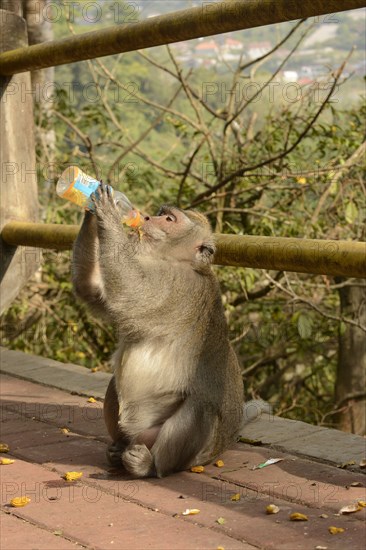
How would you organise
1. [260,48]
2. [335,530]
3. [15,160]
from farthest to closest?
[260,48]
[15,160]
[335,530]

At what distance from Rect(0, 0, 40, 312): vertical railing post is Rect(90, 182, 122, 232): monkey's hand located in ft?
Answer: 3.08

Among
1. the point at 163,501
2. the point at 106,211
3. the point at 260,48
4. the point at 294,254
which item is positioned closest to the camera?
the point at 163,501

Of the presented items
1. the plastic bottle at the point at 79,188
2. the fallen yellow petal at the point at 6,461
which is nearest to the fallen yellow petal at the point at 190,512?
the fallen yellow petal at the point at 6,461

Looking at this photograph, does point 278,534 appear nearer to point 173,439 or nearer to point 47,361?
point 173,439

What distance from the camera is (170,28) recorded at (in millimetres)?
3447

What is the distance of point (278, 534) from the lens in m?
2.54

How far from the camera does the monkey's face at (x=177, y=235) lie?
3418mm

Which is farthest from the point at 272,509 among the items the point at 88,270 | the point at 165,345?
the point at 88,270

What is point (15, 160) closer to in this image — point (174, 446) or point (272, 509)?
point (174, 446)

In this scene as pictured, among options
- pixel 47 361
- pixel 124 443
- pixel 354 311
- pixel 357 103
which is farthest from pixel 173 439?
pixel 357 103

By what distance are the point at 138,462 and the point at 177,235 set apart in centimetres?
80

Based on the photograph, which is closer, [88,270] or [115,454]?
[115,454]

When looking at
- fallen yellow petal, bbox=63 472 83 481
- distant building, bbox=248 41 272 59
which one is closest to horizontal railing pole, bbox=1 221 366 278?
fallen yellow petal, bbox=63 472 83 481

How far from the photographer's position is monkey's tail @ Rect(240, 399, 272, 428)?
3.75 m
